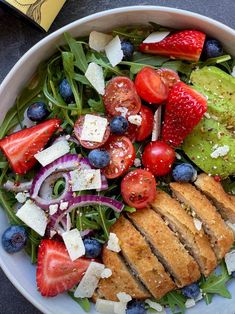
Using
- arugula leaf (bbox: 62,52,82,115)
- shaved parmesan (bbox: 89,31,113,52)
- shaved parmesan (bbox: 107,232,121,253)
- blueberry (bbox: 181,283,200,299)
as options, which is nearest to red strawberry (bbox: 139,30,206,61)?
shaved parmesan (bbox: 89,31,113,52)

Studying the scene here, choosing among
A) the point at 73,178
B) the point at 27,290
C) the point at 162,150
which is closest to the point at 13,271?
the point at 27,290

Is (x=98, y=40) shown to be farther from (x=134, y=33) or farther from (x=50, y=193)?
(x=50, y=193)

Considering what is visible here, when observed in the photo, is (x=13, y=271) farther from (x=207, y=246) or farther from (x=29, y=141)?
(x=207, y=246)

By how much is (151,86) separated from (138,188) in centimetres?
30

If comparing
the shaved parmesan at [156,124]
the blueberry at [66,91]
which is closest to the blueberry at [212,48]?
the shaved parmesan at [156,124]

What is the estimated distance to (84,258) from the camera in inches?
75.2

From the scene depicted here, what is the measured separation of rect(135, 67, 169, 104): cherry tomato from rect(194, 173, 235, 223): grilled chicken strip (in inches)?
10.5

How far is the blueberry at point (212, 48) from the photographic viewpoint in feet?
6.29

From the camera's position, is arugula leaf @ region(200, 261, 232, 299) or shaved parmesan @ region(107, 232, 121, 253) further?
arugula leaf @ region(200, 261, 232, 299)

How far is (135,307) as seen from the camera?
193cm

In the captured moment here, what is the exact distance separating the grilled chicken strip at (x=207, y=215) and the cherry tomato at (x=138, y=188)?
0.27ft

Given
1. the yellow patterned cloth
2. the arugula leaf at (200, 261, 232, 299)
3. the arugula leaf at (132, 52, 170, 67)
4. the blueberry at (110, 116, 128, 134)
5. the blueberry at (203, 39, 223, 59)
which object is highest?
the yellow patterned cloth

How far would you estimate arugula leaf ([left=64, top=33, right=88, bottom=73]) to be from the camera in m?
1.89

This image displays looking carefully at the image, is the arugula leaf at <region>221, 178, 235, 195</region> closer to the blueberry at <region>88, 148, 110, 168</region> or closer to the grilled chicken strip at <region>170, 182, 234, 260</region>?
the grilled chicken strip at <region>170, 182, 234, 260</region>
